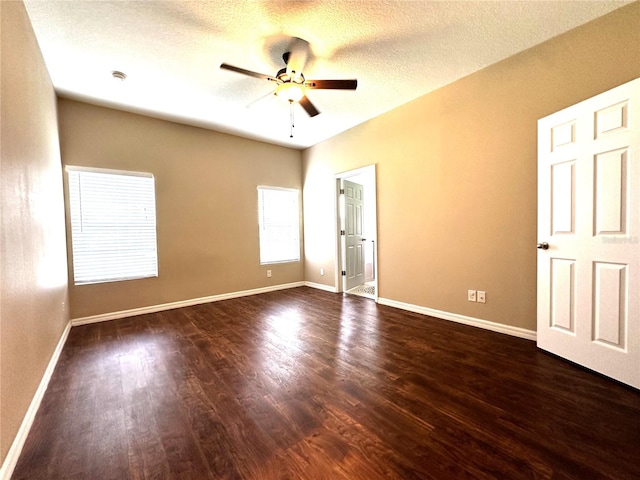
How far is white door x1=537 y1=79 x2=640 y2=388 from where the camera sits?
1.82 meters

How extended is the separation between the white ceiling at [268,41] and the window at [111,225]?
967mm

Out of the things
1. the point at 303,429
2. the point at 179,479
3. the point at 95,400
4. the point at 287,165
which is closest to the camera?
the point at 179,479

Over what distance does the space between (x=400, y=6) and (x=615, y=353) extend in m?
2.87

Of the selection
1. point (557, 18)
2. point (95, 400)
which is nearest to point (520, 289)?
point (557, 18)

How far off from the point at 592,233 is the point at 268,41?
293 cm

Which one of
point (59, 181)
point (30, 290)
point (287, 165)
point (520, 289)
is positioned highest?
point (287, 165)

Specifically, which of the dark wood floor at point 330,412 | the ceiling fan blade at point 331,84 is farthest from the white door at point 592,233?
the ceiling fan blade at point 331,84

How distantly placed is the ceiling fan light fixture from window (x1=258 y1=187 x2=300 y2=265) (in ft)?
8.82

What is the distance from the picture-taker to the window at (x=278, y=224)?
505cm

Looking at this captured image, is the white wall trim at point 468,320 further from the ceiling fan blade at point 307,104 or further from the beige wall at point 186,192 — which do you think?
the ceiling fan blade at point 307,104

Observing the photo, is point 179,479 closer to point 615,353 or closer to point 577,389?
point 577,389

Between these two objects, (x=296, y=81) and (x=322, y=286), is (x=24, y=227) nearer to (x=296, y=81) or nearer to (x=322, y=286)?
(x=296, y=81)

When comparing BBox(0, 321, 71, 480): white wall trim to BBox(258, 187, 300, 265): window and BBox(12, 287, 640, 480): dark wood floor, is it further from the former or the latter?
BBox(258, 187, 300, 265): window

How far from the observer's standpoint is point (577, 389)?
184 cm
